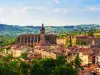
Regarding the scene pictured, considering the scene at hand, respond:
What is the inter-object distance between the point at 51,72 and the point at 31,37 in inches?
2459

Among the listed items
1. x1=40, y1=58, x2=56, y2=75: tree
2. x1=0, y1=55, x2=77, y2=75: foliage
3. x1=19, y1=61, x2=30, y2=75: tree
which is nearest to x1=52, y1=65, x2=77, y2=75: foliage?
x1=0, y1=55, x2=77, y2=75: foliage

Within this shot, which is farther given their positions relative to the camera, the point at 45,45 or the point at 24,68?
the point at 45,45

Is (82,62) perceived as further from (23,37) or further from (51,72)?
(23,37)

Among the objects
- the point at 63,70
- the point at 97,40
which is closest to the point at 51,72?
the point at 63,70

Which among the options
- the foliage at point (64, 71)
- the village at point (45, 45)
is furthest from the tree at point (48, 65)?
the village at point (45, 45)

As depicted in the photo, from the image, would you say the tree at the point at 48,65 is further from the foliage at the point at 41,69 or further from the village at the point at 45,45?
the village at the point at 45,45

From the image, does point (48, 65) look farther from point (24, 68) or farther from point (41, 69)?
point (41, 69)

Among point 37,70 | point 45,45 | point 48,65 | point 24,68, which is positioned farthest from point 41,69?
point 45,45

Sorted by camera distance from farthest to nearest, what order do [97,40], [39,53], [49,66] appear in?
[97,40]
[39,53]
[49,66]

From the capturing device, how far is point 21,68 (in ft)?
171

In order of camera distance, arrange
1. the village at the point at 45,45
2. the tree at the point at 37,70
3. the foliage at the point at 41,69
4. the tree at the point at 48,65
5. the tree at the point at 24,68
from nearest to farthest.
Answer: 1. the foliage at the point at 41,69
2. the tree at the point at 37,70
3. the tree at the point at 48,65
4. the tree at the point at 24,68
5. the village at the point at 45,45

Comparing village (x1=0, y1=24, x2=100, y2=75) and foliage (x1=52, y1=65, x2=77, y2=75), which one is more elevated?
foliage (x1=52, y1=65, x2=77, y2=75)

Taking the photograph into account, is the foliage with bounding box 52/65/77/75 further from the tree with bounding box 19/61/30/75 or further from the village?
the village

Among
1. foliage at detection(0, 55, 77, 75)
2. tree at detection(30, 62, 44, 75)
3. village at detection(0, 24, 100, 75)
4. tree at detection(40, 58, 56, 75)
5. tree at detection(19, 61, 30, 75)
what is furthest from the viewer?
village at detection(0, 24, 100, 75)
